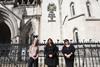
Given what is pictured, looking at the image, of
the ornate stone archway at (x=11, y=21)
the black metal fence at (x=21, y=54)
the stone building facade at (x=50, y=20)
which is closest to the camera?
the black metal fence at (x=21, y=54)

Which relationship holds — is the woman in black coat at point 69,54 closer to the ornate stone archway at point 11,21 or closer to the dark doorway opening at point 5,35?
the ornate stone archway at point 11,21

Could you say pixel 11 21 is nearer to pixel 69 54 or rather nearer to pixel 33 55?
pixel 33 55

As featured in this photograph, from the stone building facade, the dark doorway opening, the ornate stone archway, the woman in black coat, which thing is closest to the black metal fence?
the woman in black coat

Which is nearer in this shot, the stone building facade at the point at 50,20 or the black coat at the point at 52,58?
the black coat at the point at 52,58

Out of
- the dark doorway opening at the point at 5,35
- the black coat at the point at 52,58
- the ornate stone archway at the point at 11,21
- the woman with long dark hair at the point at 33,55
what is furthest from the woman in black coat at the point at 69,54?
the dark doorway opening at the point at 5,35

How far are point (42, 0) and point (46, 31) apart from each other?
4.34 meters

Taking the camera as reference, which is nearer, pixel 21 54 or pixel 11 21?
pixel 21 54

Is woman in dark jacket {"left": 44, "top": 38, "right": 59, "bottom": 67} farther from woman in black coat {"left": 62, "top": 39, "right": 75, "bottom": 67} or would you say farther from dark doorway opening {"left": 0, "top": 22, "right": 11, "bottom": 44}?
dark doorway opening {"left": 0, "top": 22, "right": 11, "bottom": 44}

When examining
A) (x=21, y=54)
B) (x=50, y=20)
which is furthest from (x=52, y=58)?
(x=50, y=20)

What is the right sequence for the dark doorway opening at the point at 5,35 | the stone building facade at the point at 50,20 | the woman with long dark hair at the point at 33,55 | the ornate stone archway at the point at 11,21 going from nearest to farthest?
the woman with long dark hair at the point at 33,55 < the stone building facade at the point at 50,20 < the ornate stone archway at the point at 11,21 < the dark doorway opening at the point at 5,35

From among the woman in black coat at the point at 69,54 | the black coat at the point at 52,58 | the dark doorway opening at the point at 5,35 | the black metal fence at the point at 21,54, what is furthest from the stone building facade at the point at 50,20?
the black coat at the point at 52,58

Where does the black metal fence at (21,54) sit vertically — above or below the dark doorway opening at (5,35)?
below

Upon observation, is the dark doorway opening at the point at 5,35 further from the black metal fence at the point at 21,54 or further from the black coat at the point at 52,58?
the black coat at the point at 52,58

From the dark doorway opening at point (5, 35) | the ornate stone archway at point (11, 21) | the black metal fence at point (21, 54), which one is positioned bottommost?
the black metal fence at point (21, 54)
